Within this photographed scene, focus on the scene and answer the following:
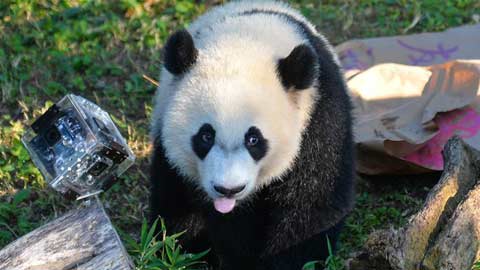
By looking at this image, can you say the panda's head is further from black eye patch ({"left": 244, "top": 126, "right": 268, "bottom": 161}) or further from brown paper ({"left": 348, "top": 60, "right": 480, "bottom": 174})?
brown paper ({"left": 348, "top": 60, "right": 480, "bottom": 174})

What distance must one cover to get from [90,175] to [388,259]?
134 centimetres

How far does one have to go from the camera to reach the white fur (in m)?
3.76

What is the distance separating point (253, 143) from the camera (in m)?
3.80

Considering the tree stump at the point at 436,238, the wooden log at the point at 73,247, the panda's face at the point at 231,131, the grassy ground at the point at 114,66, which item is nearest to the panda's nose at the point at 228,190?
the panda's face at the point at 231,131

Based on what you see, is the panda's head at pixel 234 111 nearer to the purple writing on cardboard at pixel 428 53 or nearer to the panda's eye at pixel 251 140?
the panda's eye at pixel 251 140

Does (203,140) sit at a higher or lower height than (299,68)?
lower

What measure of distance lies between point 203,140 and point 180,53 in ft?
1.32

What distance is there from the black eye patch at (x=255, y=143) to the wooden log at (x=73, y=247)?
0.67 metres

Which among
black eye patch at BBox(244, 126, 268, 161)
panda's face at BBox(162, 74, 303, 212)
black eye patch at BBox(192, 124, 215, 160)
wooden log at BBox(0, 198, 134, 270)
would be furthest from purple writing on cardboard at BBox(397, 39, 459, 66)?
wooden log at BBox(0, 198, 134, 270)

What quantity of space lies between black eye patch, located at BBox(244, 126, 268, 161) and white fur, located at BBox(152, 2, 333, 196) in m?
0.02

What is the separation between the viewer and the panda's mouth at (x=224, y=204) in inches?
153

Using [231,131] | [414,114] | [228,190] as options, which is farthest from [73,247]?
[414,114]

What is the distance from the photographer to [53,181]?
378 centimetres

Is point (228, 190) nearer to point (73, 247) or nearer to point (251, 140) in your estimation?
point (251, 140)
